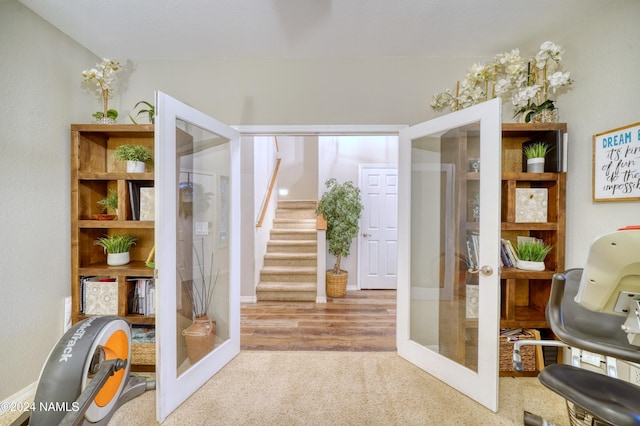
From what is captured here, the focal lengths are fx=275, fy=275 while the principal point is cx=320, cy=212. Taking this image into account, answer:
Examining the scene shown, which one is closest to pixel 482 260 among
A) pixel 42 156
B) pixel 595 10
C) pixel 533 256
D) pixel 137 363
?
pixel 533 256

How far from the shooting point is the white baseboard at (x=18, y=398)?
1.71 meters

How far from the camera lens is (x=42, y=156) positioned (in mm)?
1952

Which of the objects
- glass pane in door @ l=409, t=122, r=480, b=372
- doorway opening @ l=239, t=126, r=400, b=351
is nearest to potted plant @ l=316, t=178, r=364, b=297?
doorway opening @ l=239, t=126, r=400, b=351

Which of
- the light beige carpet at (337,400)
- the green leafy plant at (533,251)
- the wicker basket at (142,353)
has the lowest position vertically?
the light beige carpet at (337,400)

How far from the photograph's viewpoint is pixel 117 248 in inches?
86.6

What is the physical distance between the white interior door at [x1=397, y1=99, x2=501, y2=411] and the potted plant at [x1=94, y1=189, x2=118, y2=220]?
2373mm

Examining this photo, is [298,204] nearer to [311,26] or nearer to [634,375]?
[311,26]

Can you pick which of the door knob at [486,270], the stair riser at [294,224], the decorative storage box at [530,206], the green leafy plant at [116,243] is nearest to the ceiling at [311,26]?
the decorative storage box at [530,206]

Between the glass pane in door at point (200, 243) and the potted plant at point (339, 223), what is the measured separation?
2.17 metres

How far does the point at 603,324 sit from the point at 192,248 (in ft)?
8.09

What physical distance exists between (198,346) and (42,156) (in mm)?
1764

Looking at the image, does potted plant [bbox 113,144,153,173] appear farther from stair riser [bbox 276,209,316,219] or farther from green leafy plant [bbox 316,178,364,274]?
stair riser [bbox 276,209,316,219]

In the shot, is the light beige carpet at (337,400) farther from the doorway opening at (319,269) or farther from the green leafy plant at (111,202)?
the green leafy plant at (111,202)

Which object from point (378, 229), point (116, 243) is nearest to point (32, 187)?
point (116, 243)
